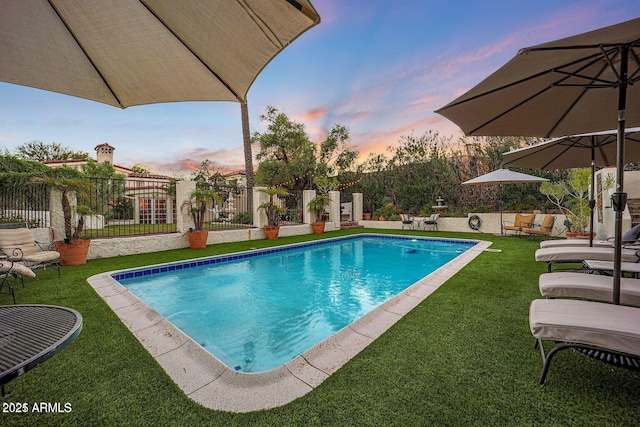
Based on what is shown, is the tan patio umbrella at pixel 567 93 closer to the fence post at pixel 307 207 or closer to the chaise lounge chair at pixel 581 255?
the chaise lounge chair at pixel 581 255

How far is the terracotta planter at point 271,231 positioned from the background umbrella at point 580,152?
783 centimetres

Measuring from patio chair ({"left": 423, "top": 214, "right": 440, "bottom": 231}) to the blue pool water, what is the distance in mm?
3924

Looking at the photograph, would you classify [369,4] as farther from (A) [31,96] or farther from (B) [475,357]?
(A) [31,96]

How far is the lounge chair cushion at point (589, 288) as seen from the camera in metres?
2.54

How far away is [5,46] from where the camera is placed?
1856 mm

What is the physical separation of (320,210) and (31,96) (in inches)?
587

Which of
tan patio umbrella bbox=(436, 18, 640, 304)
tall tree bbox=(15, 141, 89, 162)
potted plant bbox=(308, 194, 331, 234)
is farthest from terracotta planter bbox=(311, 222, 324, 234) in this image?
tall tree bbox=(15, 141, 89, 162)

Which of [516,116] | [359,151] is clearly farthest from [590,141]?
[359,151]

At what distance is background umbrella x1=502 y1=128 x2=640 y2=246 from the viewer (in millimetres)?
4507

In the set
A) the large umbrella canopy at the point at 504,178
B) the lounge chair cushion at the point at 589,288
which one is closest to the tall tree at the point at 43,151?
the large umbrella canopy at the point at 504,178

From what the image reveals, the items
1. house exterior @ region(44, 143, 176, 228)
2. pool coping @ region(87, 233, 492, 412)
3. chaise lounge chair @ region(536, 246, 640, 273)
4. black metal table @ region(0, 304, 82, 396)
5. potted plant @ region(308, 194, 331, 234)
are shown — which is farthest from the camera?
potted plant @ region(308, 194, 331, 234)

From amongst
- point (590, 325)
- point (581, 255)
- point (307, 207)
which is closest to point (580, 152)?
point (581, 255)

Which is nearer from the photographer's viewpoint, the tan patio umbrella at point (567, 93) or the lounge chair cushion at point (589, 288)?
the tan patio umbrella at point (567, 93)

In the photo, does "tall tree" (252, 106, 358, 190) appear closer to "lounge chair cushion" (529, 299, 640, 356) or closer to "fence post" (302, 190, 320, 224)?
"fence post" (302, 190, 320, 224)
